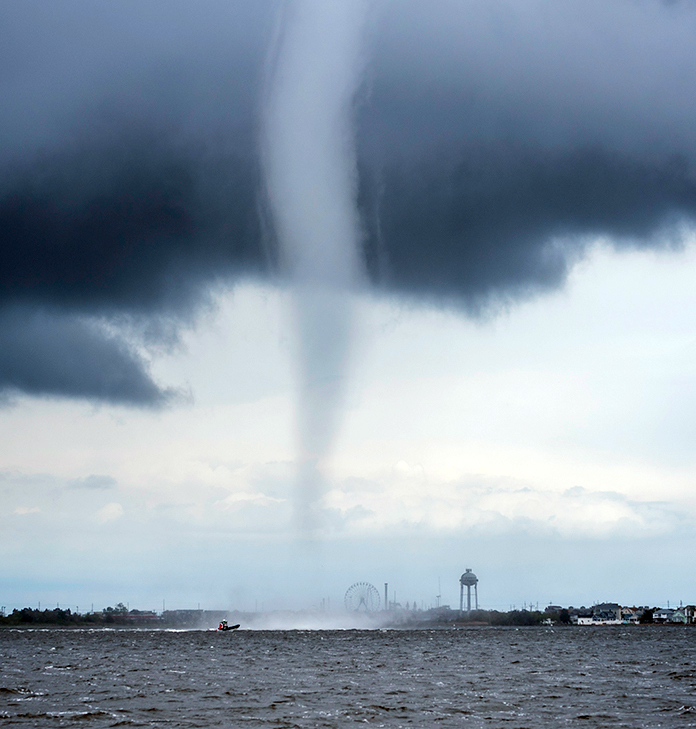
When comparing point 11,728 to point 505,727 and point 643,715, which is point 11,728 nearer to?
point 505,727

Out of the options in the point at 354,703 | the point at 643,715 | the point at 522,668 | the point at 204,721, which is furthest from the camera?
the point at 522,668

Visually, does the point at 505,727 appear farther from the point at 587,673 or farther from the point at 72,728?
the point at 587,673

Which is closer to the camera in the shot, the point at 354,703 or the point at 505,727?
the point at 505,727

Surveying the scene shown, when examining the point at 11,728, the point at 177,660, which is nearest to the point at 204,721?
the point at 11,728

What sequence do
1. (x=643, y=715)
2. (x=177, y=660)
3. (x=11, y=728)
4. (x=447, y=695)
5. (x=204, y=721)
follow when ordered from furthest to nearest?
(x=177, y=660)
(x=447, y=695)
(x=643, y=715)
(x=204, y=721)
(x=11, y=728)

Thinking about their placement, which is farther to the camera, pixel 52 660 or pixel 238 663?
pixel 52 660

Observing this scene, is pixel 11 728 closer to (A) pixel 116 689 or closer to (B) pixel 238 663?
(A) pixel 116 689

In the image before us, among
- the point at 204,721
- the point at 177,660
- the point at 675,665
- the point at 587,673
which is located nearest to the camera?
the point at 204,721

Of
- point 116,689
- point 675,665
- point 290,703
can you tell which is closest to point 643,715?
point 290,703

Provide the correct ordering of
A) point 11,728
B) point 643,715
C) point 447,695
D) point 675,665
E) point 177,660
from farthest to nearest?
point 177,660
point 675,665
point 447,695
point 643,715
point 11,728
